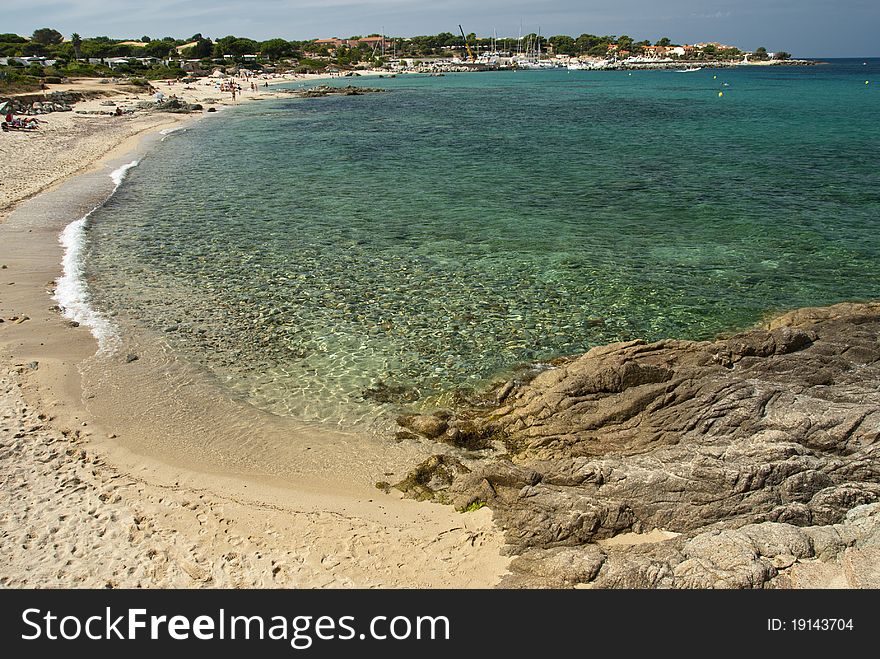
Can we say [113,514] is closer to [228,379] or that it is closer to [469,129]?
[228,379]

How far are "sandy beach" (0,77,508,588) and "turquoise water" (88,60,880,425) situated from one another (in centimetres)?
139

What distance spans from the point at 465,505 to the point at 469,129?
5347 centimetres

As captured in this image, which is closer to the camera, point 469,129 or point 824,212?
point 824,212

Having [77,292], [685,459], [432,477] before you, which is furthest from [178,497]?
[77,292]

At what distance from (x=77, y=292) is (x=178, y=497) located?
10.9 meters

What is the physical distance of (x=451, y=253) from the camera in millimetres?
20906

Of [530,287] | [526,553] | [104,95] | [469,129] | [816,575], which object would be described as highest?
[104,95]

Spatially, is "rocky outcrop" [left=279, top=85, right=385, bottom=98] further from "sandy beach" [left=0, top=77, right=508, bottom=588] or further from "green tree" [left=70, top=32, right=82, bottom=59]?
"sandy beach" [left=0, top=77, right=508, bottom=588]

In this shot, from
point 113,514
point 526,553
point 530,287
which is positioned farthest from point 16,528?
point 530,287

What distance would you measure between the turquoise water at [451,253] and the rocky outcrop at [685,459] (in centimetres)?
269

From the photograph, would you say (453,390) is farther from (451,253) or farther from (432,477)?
(451,253)

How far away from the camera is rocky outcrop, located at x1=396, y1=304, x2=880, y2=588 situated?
23.6 feet

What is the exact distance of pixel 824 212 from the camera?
25.9 metres

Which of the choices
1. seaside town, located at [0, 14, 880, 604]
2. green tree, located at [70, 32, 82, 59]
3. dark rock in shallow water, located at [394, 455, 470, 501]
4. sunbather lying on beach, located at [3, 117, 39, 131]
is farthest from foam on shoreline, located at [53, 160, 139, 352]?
green tree, located at [70, 32, 82, 59]
